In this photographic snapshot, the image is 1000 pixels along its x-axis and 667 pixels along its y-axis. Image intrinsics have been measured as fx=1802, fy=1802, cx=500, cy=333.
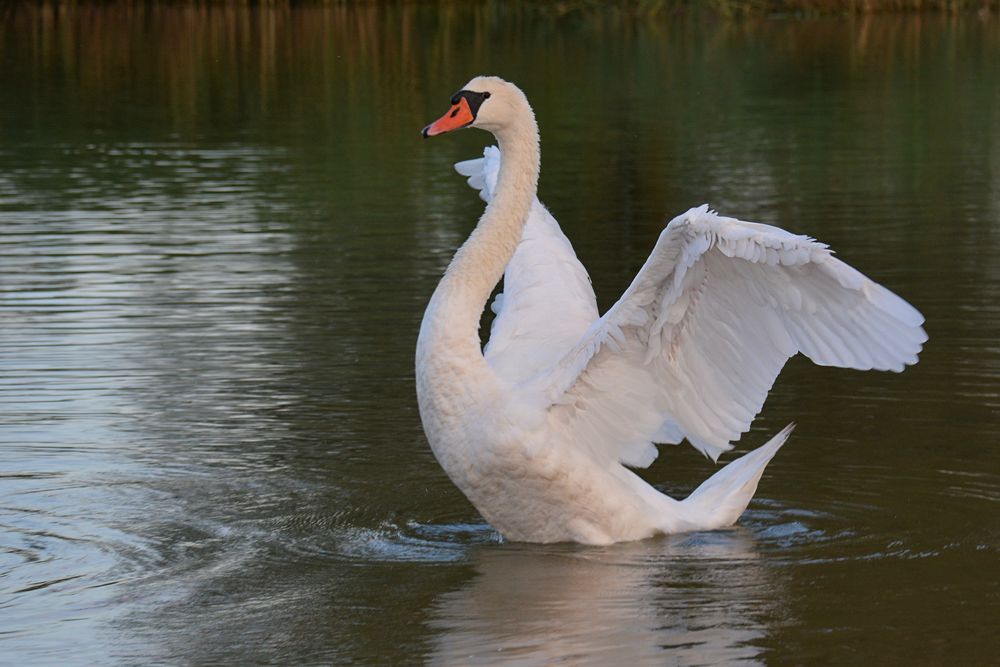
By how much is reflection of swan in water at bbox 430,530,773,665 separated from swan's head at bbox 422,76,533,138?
1849 millimetres

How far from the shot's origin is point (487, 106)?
7.80 metres

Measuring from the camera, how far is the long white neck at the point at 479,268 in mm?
7312

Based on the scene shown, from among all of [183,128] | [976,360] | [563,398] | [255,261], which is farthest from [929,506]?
[183,128]

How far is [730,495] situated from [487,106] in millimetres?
1987

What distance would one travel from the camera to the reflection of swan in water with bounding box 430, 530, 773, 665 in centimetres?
642

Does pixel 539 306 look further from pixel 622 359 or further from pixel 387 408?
pixel 387 408

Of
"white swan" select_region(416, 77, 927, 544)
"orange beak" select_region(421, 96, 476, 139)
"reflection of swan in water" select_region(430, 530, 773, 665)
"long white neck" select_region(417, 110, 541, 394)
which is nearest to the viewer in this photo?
"reflection of swan in water" select_region(430, 530, 773, 665)

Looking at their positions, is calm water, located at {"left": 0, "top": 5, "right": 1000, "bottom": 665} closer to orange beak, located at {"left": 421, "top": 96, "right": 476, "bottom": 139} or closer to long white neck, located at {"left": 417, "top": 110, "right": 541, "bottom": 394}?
long white neck, located at {"left": 417, "top": 110, "right": 541, "bottom": 394}

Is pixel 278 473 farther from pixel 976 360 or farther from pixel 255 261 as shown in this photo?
pixel 255 261

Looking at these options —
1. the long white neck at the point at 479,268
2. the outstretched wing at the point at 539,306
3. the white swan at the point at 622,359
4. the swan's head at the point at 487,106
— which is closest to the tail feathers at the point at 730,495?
the white swan at the point at 622,359

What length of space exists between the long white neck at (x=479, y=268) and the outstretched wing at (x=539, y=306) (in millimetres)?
345

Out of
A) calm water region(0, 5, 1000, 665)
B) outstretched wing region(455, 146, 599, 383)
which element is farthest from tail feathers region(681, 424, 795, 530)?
outstretched wing region(455, 146, 599, 383)

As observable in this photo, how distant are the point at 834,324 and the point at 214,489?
10.5ft

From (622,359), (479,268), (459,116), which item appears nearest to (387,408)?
(479,268)
